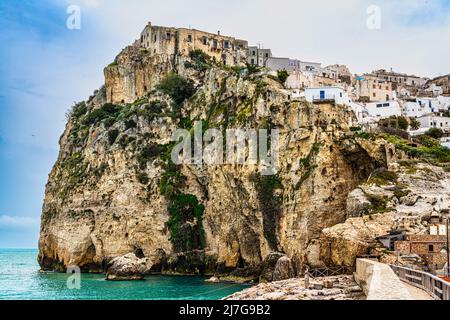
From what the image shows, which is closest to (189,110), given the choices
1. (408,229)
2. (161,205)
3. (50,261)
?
(161,205)

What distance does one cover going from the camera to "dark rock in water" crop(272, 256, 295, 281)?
151 ft

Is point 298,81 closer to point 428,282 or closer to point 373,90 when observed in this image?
point 373,90

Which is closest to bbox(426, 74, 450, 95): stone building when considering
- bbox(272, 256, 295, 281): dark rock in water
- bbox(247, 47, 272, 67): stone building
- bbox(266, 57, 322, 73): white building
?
bbox(266, 57, 322, 73): white building

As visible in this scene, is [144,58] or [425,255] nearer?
[425,255]

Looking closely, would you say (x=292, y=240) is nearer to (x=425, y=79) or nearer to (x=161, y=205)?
(x=161, y=205)

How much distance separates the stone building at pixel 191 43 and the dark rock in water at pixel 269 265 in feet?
101

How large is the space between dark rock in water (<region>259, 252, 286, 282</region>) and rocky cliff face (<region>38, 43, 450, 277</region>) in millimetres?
1005

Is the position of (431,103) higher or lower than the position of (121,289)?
higher

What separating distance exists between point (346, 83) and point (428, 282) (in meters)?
61.9

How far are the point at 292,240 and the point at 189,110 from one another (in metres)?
22.5

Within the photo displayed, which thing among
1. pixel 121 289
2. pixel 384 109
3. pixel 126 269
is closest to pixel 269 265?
pixel 121 289

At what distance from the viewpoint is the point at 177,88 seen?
68812 millimetres

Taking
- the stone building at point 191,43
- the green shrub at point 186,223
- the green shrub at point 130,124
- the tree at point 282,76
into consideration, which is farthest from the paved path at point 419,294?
the stone building at point 191,43
